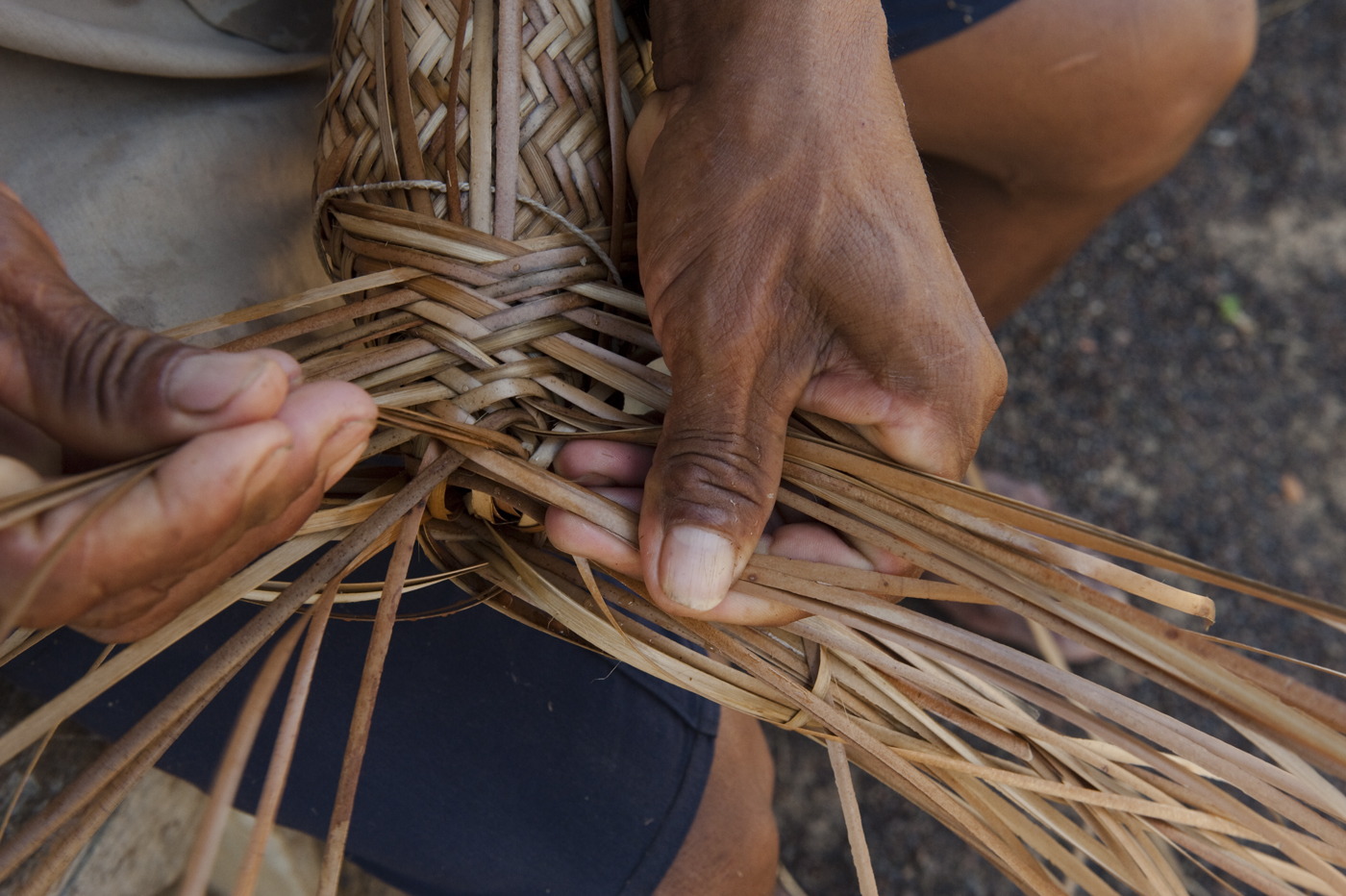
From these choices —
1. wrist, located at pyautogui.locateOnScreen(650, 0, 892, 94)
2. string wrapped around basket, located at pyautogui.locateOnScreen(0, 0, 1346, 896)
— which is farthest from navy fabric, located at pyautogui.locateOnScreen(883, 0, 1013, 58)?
string wrapped around basket, located at pyautogui.locateOnScreen(0, 0, 1346, 896)

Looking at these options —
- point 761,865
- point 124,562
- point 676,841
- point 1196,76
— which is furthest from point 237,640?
point 1196,76

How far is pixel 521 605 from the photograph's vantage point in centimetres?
77

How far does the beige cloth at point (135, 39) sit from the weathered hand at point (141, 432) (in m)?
0.28

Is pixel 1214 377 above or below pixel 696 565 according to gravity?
below

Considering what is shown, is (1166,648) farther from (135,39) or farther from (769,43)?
(135,39)

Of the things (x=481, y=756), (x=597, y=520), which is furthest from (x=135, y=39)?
(x=481, y=756)

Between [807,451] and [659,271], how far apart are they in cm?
18

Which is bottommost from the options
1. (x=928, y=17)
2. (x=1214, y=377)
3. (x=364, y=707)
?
(x=1214, y=377)

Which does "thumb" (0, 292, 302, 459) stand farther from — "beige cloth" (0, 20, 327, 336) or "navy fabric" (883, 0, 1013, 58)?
"navy fabric" (883, 0, 1013, 58)

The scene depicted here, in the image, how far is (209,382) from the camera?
1.48ft

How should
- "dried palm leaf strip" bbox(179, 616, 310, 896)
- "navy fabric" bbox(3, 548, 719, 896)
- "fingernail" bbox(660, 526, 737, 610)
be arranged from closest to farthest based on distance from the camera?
"dried palm leaf strip" bbox(179, 616, 310, 896), "fingernail" bbox(660, 526, 737, 610), "navy fabric" bbox(3, 548, 719, 896)

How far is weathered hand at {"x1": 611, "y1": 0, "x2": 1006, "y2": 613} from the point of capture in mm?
639

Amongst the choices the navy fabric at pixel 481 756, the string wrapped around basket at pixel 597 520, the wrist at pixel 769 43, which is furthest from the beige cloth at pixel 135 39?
the navy fabric at pixel 481 756

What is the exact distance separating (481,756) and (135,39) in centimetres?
A: 70
